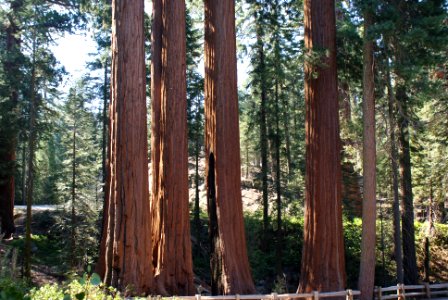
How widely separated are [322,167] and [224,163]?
2552 millimetres

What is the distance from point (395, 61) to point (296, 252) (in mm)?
14069

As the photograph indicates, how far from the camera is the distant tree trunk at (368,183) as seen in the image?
1260 cm

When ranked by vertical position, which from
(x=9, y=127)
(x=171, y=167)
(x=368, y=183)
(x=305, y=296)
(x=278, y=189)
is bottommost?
(x=305, y=296)

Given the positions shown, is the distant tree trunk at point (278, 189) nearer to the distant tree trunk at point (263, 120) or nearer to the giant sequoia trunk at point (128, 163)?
the distant tree trunk at point (263, 120)

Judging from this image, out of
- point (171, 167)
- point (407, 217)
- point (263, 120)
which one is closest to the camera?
point (171, 167)

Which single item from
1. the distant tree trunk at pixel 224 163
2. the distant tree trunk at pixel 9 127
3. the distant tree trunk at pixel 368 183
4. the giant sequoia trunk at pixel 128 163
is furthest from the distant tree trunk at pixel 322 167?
the distant tree trunk at pixel 9 127

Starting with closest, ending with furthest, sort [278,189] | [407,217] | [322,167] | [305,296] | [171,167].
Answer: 1. [305,296]
2. [171,167]
3. [322,167]
4. [407,217]
5. [278,189]

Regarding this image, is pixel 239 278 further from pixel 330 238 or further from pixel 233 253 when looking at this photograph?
pixel 330 238

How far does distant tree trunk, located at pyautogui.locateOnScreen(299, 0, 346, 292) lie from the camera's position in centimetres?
1222

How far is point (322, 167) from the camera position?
41.0 ft

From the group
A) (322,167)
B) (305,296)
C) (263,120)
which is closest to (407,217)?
(263,120)

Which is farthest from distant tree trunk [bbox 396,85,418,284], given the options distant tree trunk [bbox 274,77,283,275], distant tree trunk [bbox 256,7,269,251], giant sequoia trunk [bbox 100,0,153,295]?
giant sequoia trunk [bbox 100,0,153,295]

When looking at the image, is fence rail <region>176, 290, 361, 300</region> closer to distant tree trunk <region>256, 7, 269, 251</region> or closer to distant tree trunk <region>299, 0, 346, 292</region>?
distant tree trunk <region>299, 0, 346, 292</region>

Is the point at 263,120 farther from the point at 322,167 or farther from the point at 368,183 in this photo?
the point at 322,167
